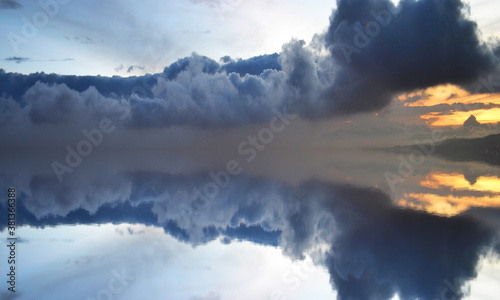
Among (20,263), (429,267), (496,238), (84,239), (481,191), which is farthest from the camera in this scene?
(481,191)

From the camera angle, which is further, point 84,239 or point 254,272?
point 84,239

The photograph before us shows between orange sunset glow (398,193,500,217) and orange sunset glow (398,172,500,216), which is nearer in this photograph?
orange sunset glow (398,193,500,217)

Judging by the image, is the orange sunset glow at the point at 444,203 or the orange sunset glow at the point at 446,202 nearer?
the orange sunset glow at the point at 444,203

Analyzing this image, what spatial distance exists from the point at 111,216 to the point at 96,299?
732 inches

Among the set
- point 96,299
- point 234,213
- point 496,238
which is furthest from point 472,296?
point 234,213

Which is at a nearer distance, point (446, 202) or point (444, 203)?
point (444, 203)

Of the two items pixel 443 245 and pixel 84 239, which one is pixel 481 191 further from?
pixel 84 239

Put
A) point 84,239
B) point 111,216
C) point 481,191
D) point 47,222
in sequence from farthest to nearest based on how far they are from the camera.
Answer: point 481,191
point 111,216
point 47,222
point 84,239

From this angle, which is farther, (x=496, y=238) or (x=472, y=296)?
(x=496, y=238)

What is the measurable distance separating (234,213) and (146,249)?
12.0 m

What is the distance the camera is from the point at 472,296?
15352 mm

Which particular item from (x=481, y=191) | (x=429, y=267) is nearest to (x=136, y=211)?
(x=429, y=267)

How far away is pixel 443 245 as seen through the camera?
21.6 metres

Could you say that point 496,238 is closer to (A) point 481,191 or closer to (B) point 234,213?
(B) point 234,213
